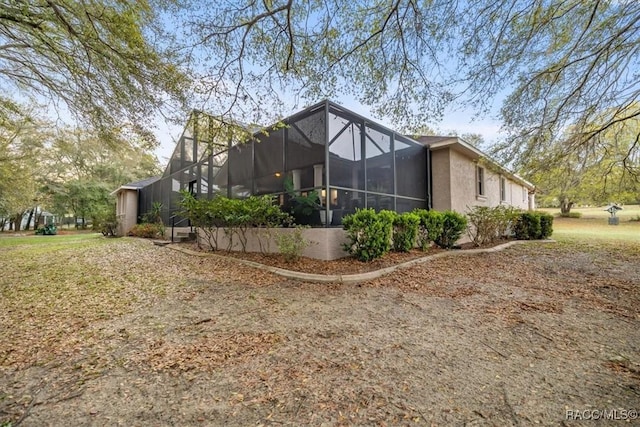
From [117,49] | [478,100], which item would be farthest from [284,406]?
[478,100]

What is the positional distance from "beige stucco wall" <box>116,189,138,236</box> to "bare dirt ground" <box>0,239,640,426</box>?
14323 mm

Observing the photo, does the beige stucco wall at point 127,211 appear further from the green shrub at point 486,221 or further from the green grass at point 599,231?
the green grass at point 599,231

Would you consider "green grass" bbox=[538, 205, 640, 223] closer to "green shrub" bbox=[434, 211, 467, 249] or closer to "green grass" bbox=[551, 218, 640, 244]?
"green grass" bbox=[551, 218, 640, 244]

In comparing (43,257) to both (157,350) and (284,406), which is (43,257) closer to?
(157,350)

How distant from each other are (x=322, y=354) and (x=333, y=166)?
4814mm

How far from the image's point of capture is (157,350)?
2.49 m

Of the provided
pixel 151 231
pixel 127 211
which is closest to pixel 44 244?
pixel 151 231

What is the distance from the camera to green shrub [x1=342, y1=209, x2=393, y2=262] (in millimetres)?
5809

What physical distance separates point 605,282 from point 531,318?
9.50 feet

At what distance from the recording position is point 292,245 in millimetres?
5949

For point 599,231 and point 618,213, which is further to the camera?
point 618,213

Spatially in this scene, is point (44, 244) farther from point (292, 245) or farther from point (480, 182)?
point (480, 182)

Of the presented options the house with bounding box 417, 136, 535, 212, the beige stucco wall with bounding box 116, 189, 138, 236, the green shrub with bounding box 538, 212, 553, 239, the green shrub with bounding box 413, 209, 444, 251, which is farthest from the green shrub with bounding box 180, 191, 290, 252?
the beige stucco wall with bounding box 116, 189, 138, 236

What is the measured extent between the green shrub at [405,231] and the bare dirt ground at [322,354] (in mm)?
2323
